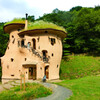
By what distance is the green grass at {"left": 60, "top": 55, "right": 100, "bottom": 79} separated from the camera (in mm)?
25448

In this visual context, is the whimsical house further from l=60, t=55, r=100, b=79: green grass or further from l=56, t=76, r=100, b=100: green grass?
l=56, t=76, r=100, b=100: green grass

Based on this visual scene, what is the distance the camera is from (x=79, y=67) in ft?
91.0

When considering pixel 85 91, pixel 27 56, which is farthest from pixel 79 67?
pixel 85 91

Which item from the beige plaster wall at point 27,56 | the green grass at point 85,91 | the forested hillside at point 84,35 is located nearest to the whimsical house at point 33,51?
the beige plaster wall at point 27,56

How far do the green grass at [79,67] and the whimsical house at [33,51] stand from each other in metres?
5.94

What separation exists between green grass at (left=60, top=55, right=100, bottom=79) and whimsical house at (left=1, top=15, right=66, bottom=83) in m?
5.94

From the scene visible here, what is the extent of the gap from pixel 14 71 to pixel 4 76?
241cm

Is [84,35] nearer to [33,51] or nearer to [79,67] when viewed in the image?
[79,67]

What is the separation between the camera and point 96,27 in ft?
115

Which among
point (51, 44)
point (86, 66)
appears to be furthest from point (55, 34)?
point (86, 66)

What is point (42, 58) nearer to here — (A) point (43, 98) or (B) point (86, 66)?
(A) point (43, 98)

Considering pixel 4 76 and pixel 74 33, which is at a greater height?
pixel 74 33

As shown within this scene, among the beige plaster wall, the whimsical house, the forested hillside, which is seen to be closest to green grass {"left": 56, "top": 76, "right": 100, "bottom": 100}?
the whimsical house

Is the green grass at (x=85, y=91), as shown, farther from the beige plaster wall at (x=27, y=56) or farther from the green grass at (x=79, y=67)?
the green grass at (x=79, y=67)
